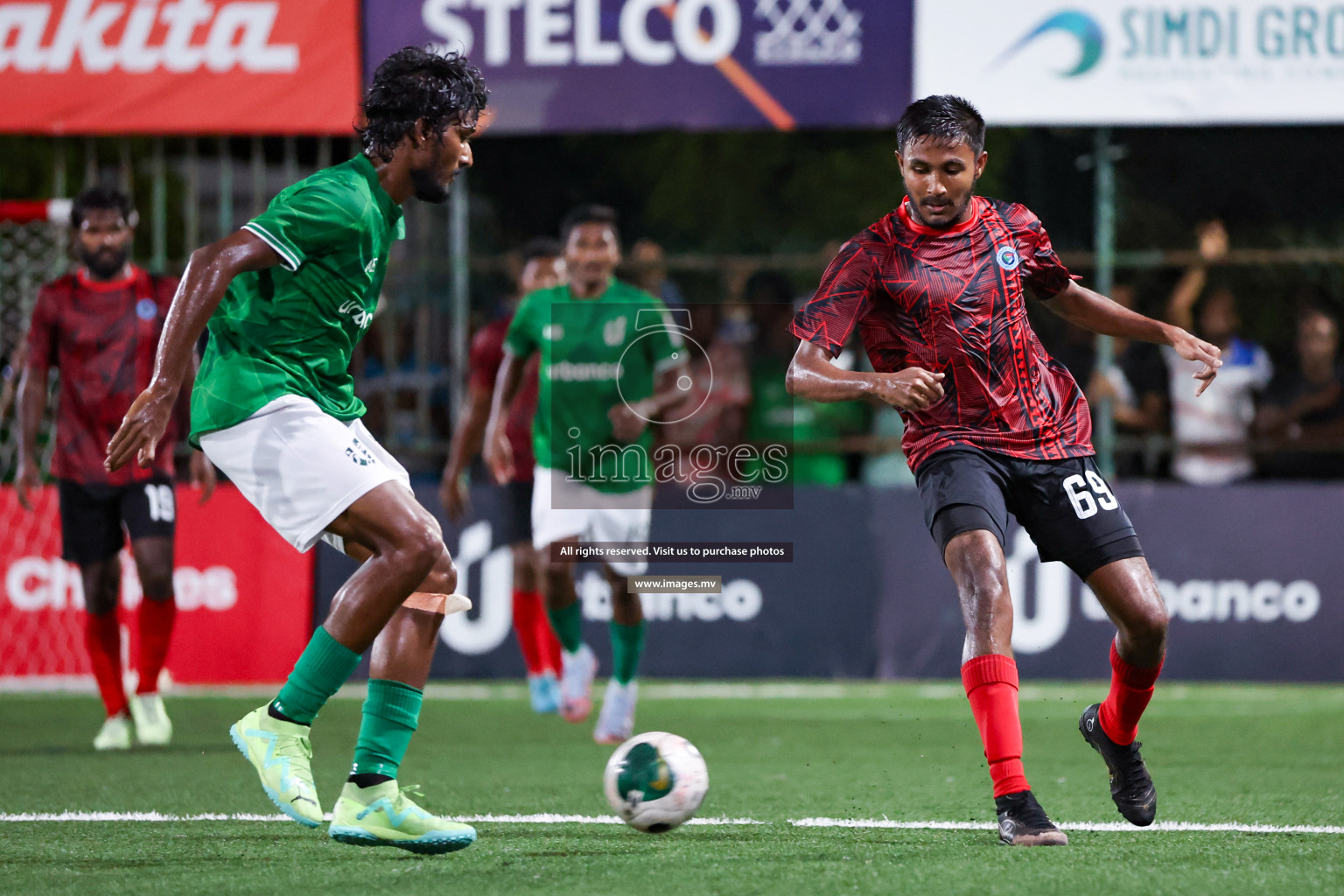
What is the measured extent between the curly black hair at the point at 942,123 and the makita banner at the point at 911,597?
5253 mm

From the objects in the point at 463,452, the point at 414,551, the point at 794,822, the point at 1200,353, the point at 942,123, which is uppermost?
the point at 942,123

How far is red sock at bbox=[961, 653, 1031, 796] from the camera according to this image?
14.5 ft

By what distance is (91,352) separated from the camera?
762cm

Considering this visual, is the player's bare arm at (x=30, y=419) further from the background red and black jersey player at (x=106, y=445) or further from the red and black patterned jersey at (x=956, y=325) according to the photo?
the red and black patterned jersey at (x=956, y=325)

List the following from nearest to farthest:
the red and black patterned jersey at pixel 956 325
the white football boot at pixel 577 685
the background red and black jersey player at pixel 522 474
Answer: the red and black patterned jersey at pixel 956 325
the white football boot at pixel 577 685
the background red and black jersey player at pixel 522 474

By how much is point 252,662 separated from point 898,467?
4.15 m

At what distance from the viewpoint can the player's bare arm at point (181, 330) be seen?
4125 mm

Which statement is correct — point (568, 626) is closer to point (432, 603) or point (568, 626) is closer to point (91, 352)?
point (91, 352)

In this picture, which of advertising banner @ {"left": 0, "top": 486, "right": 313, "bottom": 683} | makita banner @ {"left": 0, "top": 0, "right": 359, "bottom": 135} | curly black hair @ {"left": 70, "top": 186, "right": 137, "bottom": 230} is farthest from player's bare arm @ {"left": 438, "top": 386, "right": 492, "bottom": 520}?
makita banner @ {"left": 0, "top": 0, "right": 359, "bottom": 135}

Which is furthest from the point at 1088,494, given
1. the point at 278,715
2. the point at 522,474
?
the point at 522,474

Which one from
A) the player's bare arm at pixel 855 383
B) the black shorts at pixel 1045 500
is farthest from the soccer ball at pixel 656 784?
the player's bare arm at pixel 855 383

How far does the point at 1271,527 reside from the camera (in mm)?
9828

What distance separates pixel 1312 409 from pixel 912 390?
23.2 ft

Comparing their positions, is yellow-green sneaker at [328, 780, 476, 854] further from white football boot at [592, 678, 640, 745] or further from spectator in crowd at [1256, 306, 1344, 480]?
spectator in crowd at [1256, 306, 1344, 480]
